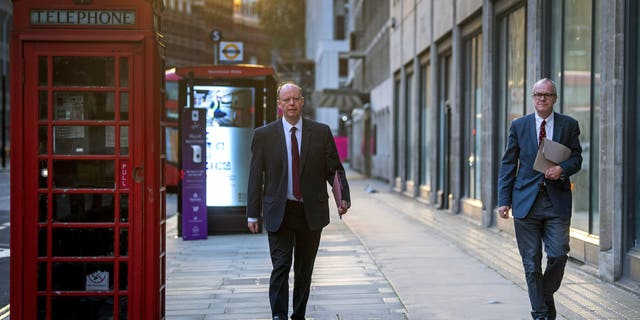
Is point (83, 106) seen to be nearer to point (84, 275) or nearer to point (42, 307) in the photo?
point (84, 275)

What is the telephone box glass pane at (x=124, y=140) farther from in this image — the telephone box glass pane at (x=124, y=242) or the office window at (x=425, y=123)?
the office window at (x=425, y=123)

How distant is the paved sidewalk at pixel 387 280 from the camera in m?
7.09

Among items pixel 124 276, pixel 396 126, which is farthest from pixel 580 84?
pixel 396 126

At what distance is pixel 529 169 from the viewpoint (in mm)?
6223

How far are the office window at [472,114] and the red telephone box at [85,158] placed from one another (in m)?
11.0

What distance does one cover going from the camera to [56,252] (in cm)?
577

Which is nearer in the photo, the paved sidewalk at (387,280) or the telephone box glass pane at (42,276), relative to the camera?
the telephone box glass pane at (42,276)

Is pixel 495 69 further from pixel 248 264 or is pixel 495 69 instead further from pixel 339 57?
pixel 339 57

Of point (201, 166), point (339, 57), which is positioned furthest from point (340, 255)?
A: point (339, 57)

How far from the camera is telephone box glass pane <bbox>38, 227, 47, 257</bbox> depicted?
5.72 meters

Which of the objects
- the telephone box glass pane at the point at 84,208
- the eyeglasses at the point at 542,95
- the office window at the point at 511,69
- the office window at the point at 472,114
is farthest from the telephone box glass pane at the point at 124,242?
the office window at the point at 472,114

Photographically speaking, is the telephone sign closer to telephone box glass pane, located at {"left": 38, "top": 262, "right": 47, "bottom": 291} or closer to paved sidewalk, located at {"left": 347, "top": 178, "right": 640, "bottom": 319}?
paved sidewalk, located at {"left": 347, "top": 178, "right": 640, "bottom": 319}

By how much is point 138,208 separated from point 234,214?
777 centimetres

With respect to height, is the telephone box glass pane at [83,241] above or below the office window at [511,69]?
below
